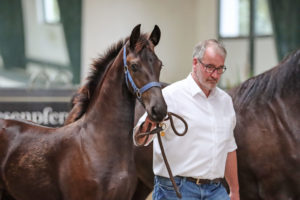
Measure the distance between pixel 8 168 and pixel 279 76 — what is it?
6.12ft

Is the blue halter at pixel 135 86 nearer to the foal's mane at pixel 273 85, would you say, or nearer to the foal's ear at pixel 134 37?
the foal's ear at pixel 134 37

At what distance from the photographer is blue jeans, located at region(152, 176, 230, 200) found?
2.56 meters

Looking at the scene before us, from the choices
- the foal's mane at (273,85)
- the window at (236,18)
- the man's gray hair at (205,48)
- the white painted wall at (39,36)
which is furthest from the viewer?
the window at (236,18)

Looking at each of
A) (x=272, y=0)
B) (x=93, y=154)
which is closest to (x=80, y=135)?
(x=93, y=154)

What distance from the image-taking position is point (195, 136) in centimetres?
254

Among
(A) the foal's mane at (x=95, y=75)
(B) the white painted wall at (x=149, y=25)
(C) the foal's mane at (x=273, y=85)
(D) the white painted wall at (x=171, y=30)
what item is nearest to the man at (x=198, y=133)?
(A) the foal's mane at (x=95, y=75)

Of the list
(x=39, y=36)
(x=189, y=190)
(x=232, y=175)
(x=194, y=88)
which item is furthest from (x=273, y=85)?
(x=39, y=36)

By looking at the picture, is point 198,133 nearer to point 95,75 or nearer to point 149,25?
point 95,75

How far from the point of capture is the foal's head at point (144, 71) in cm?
241

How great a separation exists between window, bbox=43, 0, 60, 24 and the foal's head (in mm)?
3922

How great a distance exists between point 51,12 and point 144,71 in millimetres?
4141

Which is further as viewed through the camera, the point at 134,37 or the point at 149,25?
the point at 149,25

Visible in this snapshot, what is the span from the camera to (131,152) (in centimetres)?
273

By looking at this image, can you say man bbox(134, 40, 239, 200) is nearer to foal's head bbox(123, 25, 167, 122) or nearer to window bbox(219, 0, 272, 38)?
foal's head bbox(123, 25, 167, 122)
